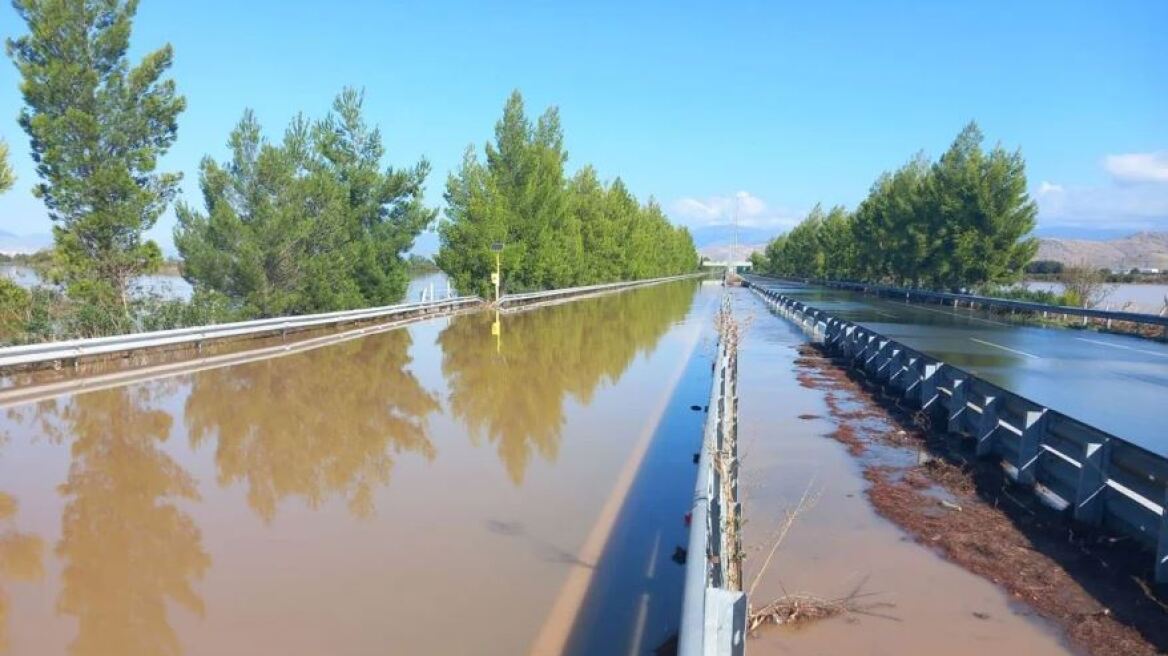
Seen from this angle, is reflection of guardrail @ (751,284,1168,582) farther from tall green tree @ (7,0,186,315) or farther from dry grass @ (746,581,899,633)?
tall green tree @ (7,0,186,315)

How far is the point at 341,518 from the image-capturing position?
24.6 feet

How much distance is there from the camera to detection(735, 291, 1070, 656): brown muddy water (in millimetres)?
5328

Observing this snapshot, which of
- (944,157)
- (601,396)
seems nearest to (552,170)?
(944,157)

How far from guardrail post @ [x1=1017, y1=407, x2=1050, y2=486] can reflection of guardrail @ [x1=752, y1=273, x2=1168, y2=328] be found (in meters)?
22.2

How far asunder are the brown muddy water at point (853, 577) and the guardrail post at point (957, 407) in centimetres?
160

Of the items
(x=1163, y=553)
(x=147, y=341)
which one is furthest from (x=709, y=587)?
(x=147, y=341)

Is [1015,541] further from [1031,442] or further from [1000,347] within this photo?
[1000,347]

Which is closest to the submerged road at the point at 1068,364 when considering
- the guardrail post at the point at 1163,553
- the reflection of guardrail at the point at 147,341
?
the guardrail post at the point at 1163,553

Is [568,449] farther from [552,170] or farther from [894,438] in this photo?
[552,170]

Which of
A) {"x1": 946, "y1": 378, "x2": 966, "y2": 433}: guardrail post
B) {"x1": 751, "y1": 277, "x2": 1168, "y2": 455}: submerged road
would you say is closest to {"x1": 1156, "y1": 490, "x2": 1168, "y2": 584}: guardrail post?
{"x1": 751, "y1": 277, "x2": 1168, "y2": 455}: submerged road

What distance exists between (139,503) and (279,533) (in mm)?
1825

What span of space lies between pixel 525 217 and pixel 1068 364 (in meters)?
36.3

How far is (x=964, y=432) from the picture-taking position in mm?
11172

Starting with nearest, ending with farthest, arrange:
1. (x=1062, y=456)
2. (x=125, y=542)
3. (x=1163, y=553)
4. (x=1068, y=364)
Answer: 1. (x=1163, y=553)
2. (x=125, y=542)
3. (x=1062, y=456)
4. (x=1068, y=364)
